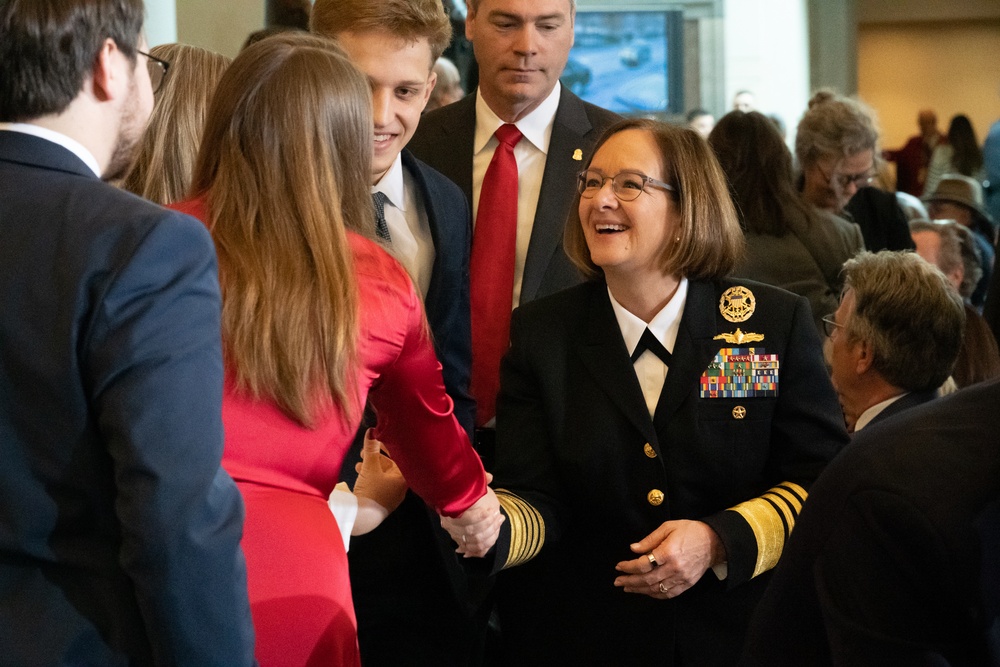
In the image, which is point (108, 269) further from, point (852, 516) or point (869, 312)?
point (869, 312)

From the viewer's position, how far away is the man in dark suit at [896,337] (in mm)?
2621

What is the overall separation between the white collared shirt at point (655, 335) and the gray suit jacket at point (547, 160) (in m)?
0.45

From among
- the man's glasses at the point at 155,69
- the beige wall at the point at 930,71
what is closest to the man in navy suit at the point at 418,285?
the man's glasses at the point at 155,69

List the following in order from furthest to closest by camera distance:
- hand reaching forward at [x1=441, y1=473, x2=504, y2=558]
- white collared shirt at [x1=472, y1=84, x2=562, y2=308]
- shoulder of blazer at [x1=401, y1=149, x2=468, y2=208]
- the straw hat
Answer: the straw hat
white collared shirt at [x1=472, y1=84, x2=562, y2=308]
shoulder of blazer at [x1=401, y1=149, x2=468, y2=208]
hand reaching forward at [x1=441, y1=473, x2=504, y2=558]

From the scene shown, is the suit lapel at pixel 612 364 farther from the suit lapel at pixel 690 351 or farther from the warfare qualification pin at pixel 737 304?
the warfare qualification pin at pixel 737 304

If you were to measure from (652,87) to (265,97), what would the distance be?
7.61 meters

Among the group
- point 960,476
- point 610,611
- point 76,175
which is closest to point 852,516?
point 960,476

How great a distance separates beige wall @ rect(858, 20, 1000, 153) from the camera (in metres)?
13.3

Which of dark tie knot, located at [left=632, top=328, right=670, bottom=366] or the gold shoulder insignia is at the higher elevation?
the gold shoulder insignia

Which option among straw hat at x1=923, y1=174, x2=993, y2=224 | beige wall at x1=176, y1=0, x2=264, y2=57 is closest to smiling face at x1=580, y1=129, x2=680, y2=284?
beige wall at x1=176, y1=0, x2=264, y2=57

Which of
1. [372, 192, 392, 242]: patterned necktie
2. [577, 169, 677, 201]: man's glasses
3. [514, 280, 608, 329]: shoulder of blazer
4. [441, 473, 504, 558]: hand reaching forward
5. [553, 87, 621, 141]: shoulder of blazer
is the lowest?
[441, 473, 504, 558]: hand reaching forward

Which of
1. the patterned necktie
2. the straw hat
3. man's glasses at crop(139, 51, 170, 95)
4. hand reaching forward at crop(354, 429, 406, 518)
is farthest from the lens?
the straw hat

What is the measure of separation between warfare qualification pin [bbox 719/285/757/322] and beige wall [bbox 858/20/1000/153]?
1191cm

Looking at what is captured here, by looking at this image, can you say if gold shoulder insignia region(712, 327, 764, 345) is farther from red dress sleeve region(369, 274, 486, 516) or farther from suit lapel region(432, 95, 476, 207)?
suit lapel region(432, 95, 476, 207)
